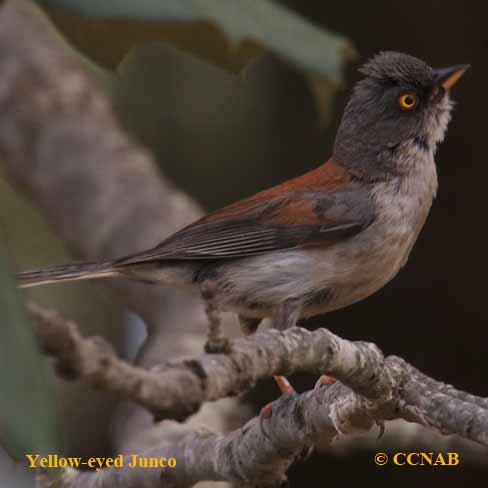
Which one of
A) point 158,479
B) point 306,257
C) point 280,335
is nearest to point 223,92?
point 306,257

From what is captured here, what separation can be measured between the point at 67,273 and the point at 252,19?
229 cm

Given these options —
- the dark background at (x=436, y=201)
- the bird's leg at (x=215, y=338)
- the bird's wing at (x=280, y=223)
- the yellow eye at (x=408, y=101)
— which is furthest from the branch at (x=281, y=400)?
the dark background at (x=436, y=201)

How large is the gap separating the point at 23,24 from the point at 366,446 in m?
3.44

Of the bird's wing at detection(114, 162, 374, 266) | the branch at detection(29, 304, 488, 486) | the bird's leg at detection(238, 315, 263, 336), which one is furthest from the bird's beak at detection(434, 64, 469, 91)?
the branch at detection(29, 304, 488, 486)

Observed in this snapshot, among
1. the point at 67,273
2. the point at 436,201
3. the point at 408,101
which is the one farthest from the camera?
the point at 436,201

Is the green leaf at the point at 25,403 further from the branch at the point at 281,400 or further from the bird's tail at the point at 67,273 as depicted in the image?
the bird's tail at the point at 67,273

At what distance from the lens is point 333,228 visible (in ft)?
13.6

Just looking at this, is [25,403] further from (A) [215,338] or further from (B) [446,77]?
(B) [446,77]

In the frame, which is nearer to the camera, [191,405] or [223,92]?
[191,405]

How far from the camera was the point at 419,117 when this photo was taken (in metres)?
4.44

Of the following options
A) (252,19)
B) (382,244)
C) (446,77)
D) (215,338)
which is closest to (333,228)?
(382,244)

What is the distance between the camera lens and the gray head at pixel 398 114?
4.38 meters

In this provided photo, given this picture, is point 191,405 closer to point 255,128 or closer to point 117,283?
point 117,283

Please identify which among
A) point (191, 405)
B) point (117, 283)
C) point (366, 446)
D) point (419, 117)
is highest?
point (419, 117)
